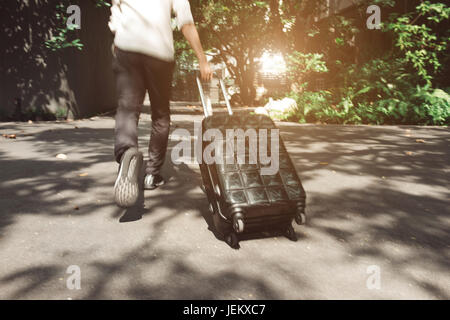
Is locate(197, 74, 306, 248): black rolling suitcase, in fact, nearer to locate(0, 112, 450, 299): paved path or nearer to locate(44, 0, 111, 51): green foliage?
locate(0, 112, 450, 299): paved path

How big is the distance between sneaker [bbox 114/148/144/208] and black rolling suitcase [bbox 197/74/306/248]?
52 cm

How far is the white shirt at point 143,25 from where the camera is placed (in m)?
3.17

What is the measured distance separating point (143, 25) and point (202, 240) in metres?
1.72

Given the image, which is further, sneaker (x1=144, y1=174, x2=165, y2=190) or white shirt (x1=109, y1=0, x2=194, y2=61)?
sneaker (x1=144, y1=174, x2=165, y2=190)

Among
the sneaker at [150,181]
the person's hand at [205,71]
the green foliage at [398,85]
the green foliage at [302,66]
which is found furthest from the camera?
the green foliage at [302,66]

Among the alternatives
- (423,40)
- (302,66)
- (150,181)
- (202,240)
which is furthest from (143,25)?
(302,66)

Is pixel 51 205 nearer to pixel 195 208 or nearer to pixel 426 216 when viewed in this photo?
pixel 195 208

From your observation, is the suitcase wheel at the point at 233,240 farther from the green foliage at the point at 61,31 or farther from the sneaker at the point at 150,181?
the green foliage at the point at 61,31

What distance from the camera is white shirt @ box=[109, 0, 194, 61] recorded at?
10.4 ft

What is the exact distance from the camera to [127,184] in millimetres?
2809

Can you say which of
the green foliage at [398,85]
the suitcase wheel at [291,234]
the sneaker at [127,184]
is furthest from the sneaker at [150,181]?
the green foliage at [398,85]

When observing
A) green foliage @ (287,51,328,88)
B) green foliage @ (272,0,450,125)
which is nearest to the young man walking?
green foliage @ (272,0,450,125)

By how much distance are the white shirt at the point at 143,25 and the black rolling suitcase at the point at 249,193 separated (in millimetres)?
785

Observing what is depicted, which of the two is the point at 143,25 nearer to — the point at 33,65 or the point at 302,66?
the point at 33,65
